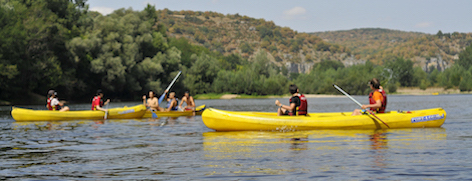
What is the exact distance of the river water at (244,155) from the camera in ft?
27.4

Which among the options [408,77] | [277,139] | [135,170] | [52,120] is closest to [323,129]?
[277,139]

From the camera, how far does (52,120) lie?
2341 cm

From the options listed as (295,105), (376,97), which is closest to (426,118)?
(376,97)

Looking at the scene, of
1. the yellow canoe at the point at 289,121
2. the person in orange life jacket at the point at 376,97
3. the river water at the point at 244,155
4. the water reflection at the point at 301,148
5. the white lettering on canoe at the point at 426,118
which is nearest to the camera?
the river water at the point at 244,155

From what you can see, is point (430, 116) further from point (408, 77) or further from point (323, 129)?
point (408, 77)

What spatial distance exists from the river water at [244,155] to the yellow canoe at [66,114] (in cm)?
693

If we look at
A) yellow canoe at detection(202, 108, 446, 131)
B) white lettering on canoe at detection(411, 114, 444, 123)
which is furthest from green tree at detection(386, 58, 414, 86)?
yellow canoe at detection(202, 108, 446, 131)

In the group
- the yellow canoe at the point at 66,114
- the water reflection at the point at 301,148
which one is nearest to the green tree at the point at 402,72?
the yellow canoe at the point at 66,114

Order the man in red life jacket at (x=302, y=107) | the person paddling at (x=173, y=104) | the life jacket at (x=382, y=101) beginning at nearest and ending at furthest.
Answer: the man in red life jacket at (x=302, y=107)
the life jacket at (x=382, y=101)
the person paddling at (x=173, y=104)

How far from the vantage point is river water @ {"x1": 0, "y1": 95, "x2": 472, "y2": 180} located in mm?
8344

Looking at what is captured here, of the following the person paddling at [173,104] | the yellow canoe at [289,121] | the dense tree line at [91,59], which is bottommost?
the yellow canoe at [289,121]

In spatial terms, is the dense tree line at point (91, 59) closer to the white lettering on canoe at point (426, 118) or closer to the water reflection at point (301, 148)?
the water reflection at point (301, 148)

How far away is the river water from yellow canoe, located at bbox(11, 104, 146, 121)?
6.93 meters

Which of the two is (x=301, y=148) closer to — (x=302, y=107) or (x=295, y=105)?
(x=295, y=105)
